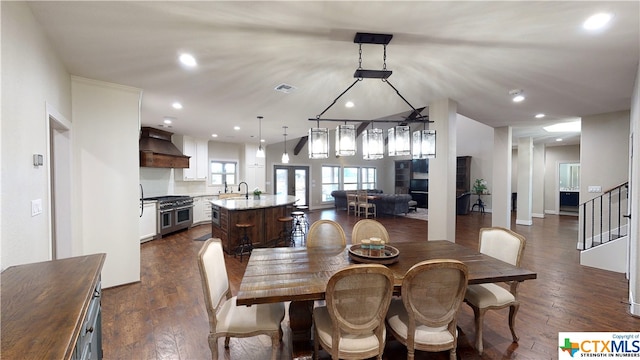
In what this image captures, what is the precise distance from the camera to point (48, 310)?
1.05 meters

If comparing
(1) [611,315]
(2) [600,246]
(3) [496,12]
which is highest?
(3) [496,12]

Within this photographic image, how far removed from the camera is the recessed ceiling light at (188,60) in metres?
2.45

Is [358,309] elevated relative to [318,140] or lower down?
lower down

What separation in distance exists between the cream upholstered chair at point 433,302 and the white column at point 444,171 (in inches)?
91.6

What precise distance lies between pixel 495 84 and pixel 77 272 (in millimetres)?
4296

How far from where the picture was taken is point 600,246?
403 centimetres

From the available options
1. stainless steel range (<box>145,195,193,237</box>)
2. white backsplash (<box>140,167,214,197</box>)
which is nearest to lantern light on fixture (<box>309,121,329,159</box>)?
stainless steel range (<box>145,195,193,237</box>)

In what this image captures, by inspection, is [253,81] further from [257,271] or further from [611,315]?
[611,315]

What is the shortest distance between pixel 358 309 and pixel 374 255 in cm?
66

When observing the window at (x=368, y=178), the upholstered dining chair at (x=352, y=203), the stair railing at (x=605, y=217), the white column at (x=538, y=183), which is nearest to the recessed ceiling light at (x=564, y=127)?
the stair railing at (x=605, y=217)

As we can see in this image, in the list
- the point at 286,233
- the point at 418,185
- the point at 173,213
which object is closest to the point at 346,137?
the point at 286,233

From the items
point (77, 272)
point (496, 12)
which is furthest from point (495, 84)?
point (77, 272)

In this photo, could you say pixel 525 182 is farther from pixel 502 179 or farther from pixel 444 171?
pixel 444 171

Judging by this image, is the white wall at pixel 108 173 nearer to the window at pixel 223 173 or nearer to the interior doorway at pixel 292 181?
the window at pixel 223 173
